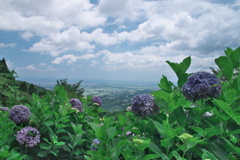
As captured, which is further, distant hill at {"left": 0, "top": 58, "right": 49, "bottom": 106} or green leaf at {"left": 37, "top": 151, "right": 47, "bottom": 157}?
distant hill at {"left": 0, "top": 58, "right": 49, "bottom": 106}

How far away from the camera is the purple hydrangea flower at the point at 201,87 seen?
1.66 m

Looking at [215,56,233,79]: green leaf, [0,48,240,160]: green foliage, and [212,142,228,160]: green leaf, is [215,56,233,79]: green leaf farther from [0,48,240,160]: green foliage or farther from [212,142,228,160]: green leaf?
[212,142,228,160]: green leaf

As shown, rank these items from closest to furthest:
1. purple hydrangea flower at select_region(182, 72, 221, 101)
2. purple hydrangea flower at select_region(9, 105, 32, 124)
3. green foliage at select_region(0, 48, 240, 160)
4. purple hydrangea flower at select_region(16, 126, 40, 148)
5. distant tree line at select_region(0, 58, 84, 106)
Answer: green foliage at select_region(0, 48, 240, 160)
purple hydrangea flower at select_region(182, 72, 221, 101)
purple hydrangea flower at select_region(16, 126, 40, 148)
purple hydrangea flower at select_region(9, 105, 32, 124)
distant tree line at select_region(0, 58, 84, 106)

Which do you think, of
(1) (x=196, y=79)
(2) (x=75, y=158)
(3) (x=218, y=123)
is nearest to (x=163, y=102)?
(1) (x=196, y=79)

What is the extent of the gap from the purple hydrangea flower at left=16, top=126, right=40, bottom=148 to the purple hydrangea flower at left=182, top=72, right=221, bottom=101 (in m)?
1.71

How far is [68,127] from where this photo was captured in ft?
9.64

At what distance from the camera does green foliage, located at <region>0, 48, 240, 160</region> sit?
1395mm

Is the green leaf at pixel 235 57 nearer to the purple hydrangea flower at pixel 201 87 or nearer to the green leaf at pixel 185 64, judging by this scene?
the purple hydrangea flower at pixel 201 87

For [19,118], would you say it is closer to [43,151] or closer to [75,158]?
[43,151]

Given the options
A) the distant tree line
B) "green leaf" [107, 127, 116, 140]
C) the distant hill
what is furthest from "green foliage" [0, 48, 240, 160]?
the distant hill

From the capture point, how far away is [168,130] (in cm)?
139

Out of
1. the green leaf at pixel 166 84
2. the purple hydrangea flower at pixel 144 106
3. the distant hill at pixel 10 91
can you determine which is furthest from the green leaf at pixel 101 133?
the distant hill at pixel 10 91

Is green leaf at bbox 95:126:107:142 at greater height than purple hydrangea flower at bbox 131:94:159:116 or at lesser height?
lesser

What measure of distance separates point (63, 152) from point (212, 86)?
2.08 metres
